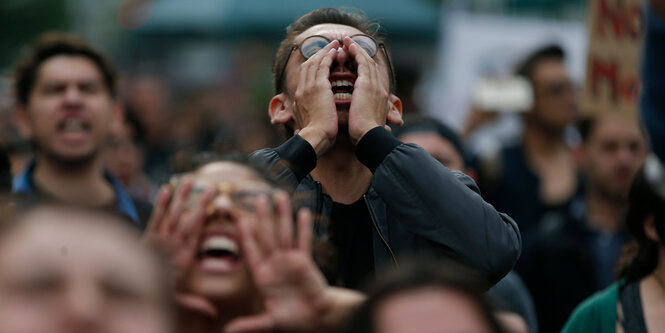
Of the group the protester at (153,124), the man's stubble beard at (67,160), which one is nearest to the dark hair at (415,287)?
the man's stubble beard at (67,160)

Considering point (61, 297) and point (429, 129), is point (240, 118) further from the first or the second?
point (61, 297)

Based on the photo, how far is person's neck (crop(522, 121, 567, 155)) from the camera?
6.60 meters

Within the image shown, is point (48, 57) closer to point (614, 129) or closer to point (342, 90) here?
point (342, 90)

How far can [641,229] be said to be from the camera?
381 cm

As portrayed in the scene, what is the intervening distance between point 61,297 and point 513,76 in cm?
655

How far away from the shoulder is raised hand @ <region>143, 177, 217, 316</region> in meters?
1.97

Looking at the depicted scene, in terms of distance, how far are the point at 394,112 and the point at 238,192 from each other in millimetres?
1247

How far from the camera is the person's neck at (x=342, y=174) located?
3.14 meters

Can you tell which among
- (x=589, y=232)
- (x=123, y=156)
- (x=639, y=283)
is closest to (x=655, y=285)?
(x=639, y=283)

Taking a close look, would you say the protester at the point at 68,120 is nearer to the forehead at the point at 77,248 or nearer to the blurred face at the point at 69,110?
the blurred face at the point at 69,110

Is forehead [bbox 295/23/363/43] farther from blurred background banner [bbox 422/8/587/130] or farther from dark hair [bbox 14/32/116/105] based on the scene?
blurred background banner [bbox 422/8/587/130]

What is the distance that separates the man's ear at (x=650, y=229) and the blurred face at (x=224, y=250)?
6.75 ft

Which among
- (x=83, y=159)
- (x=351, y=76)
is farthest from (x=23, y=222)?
(x=83, y=159)

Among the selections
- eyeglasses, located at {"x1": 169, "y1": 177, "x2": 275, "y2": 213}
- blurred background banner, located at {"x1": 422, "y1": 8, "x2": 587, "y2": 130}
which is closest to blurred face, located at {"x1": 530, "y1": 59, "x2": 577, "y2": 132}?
blurred background banner, located at {"x1": 422, "y1": 8, "x2": 587, "y2": 130}
